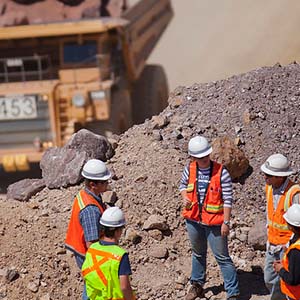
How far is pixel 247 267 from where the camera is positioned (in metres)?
7.05

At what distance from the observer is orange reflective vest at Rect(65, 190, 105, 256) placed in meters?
5.48

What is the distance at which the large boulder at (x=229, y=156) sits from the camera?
294 inches

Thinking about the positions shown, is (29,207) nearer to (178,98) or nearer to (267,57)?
(178,98)

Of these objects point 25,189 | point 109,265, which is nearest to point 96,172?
point 109,265

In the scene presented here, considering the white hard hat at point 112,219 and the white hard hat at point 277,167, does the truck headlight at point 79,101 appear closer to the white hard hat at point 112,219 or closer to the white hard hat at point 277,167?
the white hard hat at point 277,167

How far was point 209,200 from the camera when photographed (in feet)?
20.4

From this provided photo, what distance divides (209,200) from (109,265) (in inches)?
59.7

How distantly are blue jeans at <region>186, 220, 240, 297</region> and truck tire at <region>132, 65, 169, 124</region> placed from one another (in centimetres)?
717

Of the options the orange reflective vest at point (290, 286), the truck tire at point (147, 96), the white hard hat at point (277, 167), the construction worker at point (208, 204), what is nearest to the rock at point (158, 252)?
the construction worker at point (208, 204)

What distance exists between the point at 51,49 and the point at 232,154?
464 cm

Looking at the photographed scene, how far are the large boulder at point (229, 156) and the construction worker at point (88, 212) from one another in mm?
2089

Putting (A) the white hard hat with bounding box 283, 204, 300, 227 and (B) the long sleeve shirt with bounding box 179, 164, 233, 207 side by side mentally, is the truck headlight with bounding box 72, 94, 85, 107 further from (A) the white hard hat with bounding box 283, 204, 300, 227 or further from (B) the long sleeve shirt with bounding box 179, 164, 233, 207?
(A) the white hard hat with bounding box 283, 204, 300, 227

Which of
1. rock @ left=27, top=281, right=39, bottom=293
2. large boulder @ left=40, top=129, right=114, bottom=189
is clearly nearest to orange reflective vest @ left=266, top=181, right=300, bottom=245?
rock @ left=27, top=281, right=39, bottom=293

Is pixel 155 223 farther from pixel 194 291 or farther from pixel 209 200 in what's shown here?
pixel 209 200
